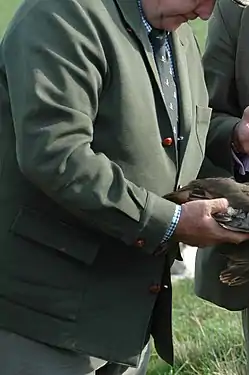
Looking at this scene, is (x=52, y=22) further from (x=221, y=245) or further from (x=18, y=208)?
(x=221, y=245)

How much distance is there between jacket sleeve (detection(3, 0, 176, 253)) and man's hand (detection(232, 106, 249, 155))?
30.0 inches

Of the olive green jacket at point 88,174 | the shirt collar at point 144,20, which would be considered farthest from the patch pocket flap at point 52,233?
the shirt collar at point 144,20

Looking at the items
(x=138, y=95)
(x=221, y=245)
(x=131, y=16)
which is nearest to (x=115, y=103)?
(x=138, y=95)

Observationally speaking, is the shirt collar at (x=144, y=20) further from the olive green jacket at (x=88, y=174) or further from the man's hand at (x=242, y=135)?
the man's hand at (x=242, y=135)

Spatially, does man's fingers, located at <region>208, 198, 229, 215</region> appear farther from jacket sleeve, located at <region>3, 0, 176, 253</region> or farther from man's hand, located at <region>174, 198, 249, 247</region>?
jacket sleeve, located at <region>3, 0, 176, 253</region>

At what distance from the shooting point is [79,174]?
2.98 meters

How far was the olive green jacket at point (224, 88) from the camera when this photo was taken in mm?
3818

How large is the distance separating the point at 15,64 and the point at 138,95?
406 mm

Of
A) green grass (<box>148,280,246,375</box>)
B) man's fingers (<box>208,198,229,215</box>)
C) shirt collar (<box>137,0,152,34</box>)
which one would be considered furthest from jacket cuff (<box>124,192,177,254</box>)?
green grass (<box>148,280,246,375</box>)

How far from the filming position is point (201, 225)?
10.2 feet

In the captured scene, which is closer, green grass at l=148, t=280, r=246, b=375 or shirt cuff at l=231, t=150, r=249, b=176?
shirt cuff at l=231, t=150, r=249, b=176

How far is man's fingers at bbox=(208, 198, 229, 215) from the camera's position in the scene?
3.15 metres

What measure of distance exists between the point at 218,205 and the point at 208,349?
2.36 meters

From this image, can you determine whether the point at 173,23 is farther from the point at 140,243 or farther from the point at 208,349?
the point at 208,349
